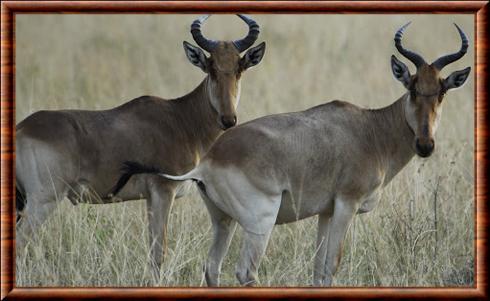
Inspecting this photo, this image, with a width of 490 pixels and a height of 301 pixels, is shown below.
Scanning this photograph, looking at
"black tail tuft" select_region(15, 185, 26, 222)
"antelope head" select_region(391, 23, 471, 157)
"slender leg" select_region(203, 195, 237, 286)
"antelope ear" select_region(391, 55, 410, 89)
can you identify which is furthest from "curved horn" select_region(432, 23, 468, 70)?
"black tail tuft" select_region(15, 185, 26, 222)

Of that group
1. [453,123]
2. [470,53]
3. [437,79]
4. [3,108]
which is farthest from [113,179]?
[470,53]

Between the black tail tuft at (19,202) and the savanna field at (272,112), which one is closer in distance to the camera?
the savanna field at (272,112)

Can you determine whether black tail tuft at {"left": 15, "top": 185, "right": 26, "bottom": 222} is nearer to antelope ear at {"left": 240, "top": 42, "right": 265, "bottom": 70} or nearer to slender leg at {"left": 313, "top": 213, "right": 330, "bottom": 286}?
antelope ear at {"left": 240, "top": 42, "right": 265, "bottom": 70}

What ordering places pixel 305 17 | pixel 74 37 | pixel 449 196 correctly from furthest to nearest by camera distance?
pixel 305 17 < pixel 74 37 < pixel 449 196

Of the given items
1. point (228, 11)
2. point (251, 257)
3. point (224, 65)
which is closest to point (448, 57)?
point (224, 65)

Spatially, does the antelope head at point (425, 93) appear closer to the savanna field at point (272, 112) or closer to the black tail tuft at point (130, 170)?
the savanna field at point (272, 112)

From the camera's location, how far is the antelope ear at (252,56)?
9156 mm

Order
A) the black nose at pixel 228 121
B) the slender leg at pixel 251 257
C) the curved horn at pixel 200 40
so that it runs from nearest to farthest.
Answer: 1. the slender leg at pixel 251 257
2. the black nose at pixel 228 121
3. the curved horn at pixel 200 40

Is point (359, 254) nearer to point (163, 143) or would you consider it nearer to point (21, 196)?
point (163, 143)

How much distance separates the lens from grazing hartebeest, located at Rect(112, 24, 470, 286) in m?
7.93

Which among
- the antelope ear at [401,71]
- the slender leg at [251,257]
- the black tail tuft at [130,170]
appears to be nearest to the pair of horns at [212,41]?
the antelope ear at [401,71]

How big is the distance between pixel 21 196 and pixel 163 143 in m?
1.42

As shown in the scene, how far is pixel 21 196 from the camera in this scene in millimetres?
8625

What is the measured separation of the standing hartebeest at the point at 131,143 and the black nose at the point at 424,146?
5.65 feet
